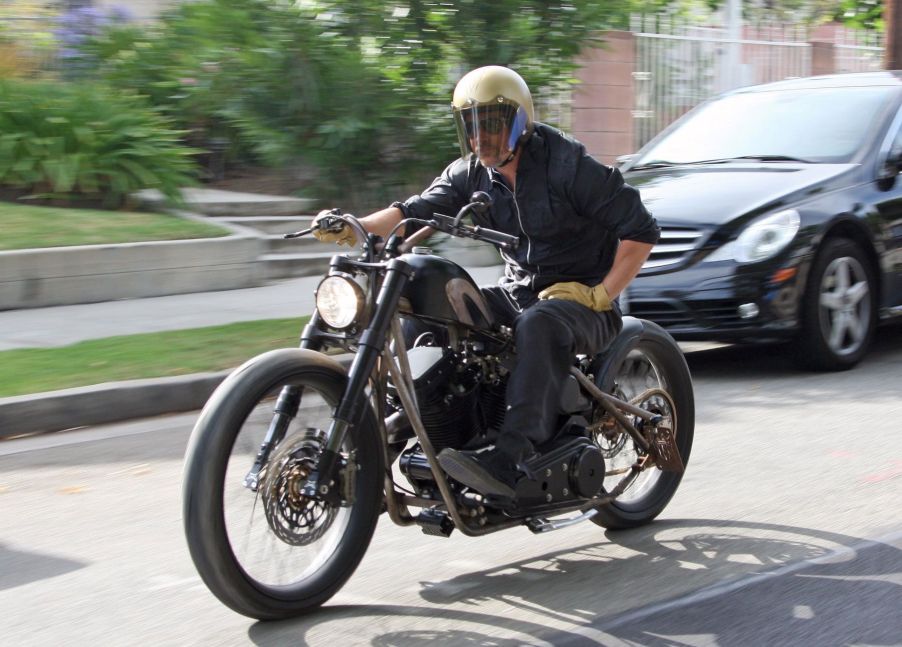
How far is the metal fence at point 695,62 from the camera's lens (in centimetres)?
1680

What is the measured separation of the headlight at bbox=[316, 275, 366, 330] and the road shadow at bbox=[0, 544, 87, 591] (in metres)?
1.41

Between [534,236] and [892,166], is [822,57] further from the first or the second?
[534,236]

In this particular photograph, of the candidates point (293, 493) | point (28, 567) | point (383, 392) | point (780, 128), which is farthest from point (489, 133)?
point (780, 128)

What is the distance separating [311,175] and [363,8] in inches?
51.8

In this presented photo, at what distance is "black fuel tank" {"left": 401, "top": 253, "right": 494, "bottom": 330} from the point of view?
402 cm

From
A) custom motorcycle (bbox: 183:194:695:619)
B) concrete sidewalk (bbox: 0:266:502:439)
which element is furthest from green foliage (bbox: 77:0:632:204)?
custom motorcycle (bbox: 183:194:695:619)

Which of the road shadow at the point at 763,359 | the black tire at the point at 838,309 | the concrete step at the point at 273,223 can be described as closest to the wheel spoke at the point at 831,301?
the black tire at the point at 838,309

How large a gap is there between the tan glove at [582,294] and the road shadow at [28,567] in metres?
1.87

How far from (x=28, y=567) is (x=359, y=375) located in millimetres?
1547

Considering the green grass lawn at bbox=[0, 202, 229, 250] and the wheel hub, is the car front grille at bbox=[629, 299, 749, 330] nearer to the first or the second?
the wheel hub

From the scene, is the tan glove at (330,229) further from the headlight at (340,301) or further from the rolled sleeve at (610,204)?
the rolled sleeve at (610,204)

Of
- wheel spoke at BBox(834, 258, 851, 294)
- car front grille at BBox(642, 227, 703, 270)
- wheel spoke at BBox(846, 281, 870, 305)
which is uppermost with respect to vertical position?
car front grille at BBox(642, 227, 703, 270)

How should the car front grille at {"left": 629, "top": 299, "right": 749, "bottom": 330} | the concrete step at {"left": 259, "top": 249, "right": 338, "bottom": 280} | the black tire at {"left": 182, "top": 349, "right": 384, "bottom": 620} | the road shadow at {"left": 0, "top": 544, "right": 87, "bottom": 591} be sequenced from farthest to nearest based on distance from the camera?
1. the concrete step at {"left": 259, "top": 249, "right": 338, "bottom": 280}
2. the car front grille at {"left": 629, "top": 299, "right": 749, "bottom": 330}
3. the road shadow at {"left": 0, "top": 544, "right": 87, "bottom": 591}
4. the black tire at {"left": 182, "top": 349, "right": 384, "bottom": 620}

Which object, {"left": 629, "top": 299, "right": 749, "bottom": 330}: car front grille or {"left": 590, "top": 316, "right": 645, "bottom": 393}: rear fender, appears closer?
{"left": 590, "top": 316, "right": 645, "bottom": 393}: rear fender
